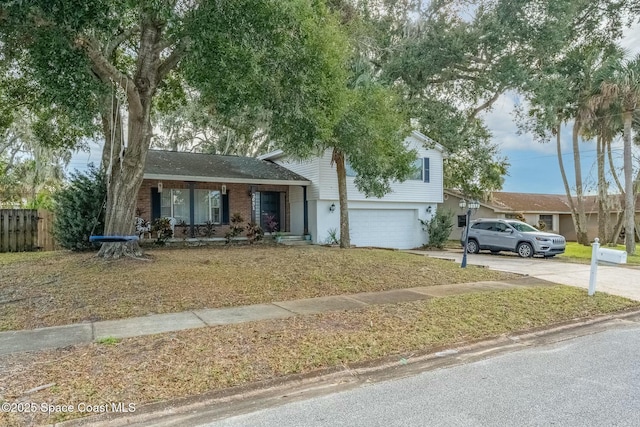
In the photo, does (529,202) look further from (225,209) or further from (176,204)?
(176,204)

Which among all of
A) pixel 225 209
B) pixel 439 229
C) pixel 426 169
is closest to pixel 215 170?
pixel 225 209

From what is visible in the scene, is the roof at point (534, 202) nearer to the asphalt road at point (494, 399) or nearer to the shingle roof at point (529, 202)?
the shingle roof at point (529, 202)

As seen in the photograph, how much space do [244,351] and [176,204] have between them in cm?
1376

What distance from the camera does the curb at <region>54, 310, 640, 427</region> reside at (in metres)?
3.56

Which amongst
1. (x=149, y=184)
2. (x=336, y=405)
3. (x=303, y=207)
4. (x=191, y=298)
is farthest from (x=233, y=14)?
(x=303, y=207)

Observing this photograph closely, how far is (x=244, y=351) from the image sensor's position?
16.1 ft

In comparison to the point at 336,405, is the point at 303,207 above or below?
above

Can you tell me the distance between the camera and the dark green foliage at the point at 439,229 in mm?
20922

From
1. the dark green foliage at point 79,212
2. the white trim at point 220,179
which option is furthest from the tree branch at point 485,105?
the dark green foliage at point 79,212

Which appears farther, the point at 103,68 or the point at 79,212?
the point at 79,212

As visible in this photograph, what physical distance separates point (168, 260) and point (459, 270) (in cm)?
779

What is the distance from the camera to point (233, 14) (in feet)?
23.5

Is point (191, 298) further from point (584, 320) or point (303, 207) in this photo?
point (303, 207)

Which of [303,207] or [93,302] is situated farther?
[303,207]
